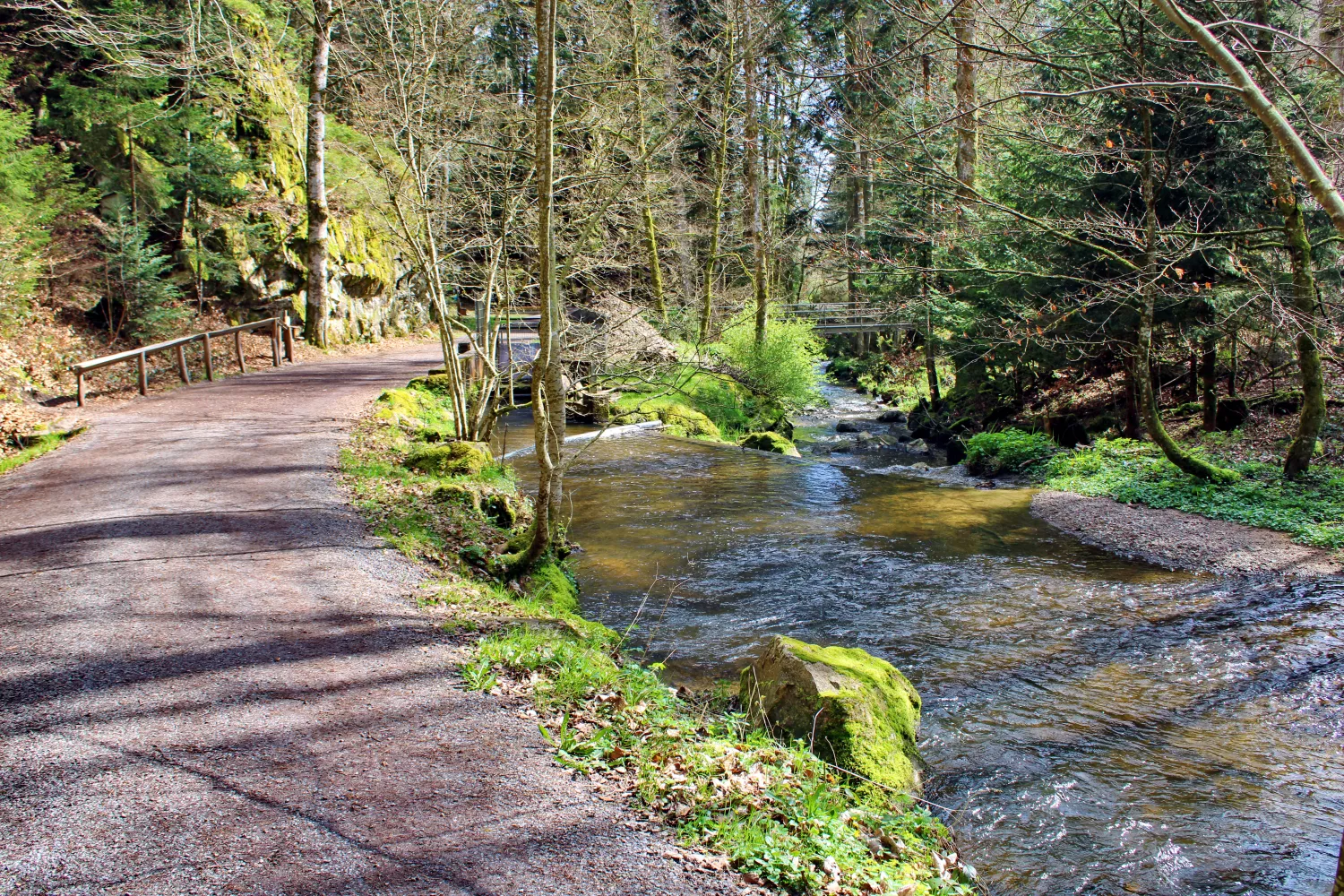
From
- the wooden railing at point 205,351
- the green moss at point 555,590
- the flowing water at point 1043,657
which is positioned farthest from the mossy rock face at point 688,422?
the green moss at point 555,590

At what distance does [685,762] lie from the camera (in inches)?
181

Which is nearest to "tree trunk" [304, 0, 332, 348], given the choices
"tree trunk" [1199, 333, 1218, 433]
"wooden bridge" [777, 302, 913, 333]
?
"wooden bridge" [777, 302, 913, 333]

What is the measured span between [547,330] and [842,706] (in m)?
4.19

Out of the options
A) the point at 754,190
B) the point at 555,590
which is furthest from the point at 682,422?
the point at 555,590

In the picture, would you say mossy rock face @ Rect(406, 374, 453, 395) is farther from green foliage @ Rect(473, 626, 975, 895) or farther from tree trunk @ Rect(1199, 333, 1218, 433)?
tree trunk @ Rect(1199, 333, 1218, 433)

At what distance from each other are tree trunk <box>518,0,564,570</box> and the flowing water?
129 cm

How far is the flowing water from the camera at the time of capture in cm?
491

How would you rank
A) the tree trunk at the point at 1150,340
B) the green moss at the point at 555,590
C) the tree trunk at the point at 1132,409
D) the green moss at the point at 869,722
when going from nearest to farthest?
the green moss at the point at 869,722 → the green moss at the point at 555,590 → the tree trunk at the point at 1150,340 → the tree trunk at the point at 1132,409

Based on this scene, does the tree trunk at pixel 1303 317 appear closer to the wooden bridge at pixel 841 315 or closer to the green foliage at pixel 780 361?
the green foliage at pixel 780 361

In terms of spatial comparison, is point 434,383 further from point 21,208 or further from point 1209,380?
point 1209,380

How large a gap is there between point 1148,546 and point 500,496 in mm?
8649

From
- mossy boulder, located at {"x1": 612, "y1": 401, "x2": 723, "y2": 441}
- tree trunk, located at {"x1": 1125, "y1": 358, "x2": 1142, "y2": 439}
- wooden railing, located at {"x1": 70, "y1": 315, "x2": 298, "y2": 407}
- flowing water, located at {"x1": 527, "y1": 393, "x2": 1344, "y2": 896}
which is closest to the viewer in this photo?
flowing water, located at {"x1": 527, "y1": 393, "x2": 1344, "y2": 896}

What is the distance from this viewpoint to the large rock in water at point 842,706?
5.25m

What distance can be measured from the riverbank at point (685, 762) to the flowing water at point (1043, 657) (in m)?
0.76
